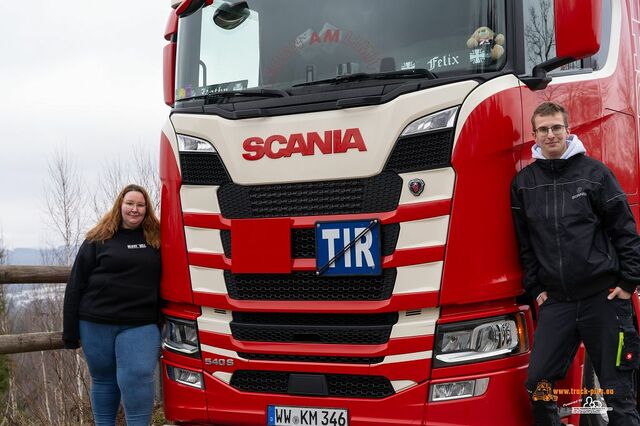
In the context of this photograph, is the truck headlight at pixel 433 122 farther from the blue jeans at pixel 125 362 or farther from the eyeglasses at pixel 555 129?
the blue jeans at pixel 125 362

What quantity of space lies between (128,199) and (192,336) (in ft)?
3.54

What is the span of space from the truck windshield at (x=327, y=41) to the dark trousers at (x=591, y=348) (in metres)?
1.39

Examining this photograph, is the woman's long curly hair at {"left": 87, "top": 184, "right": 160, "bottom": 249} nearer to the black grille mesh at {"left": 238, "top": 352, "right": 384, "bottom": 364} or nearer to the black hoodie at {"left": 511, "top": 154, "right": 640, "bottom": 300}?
the black grille mesh at {"left": 238, "top": 352, "right": 384, "bottom": 364}

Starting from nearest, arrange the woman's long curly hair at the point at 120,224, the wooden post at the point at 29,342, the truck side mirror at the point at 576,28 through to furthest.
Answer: the truck side mirror at the point at 576,28
the woman's long curly hair at the point at 120,224
the wooden post at the point at 29,342

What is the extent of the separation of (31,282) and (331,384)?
3093mm

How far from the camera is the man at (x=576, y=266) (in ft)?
11.7

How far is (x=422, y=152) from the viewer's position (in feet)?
12.0

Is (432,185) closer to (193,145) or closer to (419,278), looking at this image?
(419,278)

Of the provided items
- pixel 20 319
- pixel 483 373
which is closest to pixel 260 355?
pixel 483 373

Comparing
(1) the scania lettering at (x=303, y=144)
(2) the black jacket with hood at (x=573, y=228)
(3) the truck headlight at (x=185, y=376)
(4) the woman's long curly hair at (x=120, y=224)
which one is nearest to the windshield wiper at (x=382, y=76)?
(1) the scania lettering at (x=303, y=144)

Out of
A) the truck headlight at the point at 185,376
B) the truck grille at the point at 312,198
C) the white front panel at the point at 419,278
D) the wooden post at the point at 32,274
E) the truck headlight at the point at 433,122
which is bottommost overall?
the truck headlight at the point at 185,376

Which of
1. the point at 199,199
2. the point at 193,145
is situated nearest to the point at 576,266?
the point at 199,199

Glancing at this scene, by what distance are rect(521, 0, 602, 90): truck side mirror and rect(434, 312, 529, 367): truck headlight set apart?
145 centimetres

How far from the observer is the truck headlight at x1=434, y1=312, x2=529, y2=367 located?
3623 millimetres
